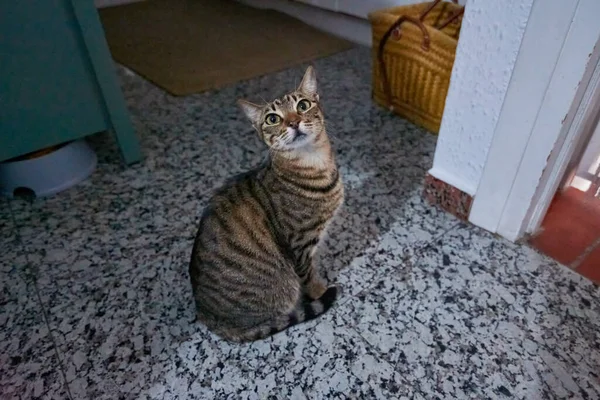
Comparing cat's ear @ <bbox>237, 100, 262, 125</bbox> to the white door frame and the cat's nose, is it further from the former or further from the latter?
the white door frame

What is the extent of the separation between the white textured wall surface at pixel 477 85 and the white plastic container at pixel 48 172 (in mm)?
1105

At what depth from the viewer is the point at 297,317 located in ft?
3.09

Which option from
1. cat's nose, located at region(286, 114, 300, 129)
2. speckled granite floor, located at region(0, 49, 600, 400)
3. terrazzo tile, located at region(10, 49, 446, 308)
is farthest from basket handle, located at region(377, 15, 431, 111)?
cat's nose, located at region(286, 114, 300, 129)

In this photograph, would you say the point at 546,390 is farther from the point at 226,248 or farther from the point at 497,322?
the point at 226,248

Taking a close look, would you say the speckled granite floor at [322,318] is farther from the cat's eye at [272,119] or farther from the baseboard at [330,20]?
the baseboard at [330,20]

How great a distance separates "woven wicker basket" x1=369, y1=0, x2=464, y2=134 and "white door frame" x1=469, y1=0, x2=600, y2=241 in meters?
0.41

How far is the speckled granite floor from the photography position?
0.84 meters

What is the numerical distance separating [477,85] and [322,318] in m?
0.64

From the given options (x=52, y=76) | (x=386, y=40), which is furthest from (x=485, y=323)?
(x=52, y=76)

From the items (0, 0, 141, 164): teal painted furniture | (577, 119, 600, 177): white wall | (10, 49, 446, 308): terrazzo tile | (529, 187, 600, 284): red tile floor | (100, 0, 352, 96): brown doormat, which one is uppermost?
(0, 0, 141, 164): teal painted furniture

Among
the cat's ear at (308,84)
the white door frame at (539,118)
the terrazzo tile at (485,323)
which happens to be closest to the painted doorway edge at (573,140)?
the white door frame at (539,118)

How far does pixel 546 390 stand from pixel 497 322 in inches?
6.2

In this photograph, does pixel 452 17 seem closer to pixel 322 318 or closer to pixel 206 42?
pixel 322 318

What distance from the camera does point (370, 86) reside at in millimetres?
1865
